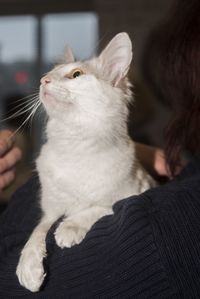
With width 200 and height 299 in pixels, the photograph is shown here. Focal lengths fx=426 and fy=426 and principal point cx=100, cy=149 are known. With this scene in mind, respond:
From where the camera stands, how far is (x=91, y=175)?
98 cm

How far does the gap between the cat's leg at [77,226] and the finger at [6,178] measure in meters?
0.29

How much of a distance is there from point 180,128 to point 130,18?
3.09 meters

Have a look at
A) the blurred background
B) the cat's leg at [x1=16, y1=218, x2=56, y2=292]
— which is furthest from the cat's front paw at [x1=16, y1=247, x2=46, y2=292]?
the blurred background

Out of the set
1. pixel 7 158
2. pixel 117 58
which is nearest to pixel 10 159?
pixel 7 158

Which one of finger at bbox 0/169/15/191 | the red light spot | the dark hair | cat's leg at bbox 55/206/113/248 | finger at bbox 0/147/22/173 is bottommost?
the red light spot

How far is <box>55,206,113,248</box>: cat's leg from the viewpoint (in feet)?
2.73

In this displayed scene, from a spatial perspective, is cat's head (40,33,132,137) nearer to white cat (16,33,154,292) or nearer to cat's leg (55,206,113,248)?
white cat (16,33,154,292)

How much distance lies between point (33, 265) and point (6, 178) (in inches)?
17.5

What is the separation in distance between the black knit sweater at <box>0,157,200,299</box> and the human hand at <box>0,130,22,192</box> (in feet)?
1.32

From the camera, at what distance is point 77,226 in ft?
2.91

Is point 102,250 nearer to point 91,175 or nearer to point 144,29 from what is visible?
point 91,175

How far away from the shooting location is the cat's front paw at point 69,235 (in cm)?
83

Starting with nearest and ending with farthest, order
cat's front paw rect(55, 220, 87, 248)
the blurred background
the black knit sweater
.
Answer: the black knit sweater → cat's front paw rect(55, 220, 87, 248) → the blurred background

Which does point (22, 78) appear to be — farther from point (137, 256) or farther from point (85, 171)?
point (137, 256)
